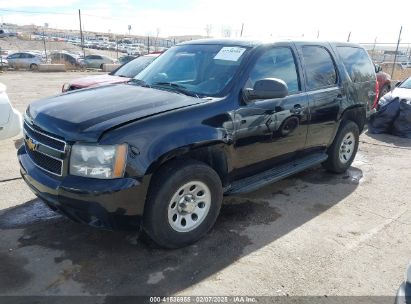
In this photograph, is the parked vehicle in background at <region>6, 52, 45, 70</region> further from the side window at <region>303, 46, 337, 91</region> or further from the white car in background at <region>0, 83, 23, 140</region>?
the side window at <region>303, 46, 337, 91</region>

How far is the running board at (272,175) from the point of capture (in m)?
3.99

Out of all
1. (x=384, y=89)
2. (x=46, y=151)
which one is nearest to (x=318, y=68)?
(x=46, y=151)

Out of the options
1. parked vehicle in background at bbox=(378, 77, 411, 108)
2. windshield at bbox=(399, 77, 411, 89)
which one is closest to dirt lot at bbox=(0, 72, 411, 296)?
parked vehicle in background at bbox=(378, 77, 411, 108)

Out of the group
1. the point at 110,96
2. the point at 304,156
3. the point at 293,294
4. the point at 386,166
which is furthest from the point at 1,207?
the point at 386,166

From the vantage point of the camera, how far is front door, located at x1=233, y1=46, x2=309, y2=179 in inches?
152

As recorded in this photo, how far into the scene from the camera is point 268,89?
370 centimetres

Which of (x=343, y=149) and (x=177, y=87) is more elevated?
(x=177, y=87)

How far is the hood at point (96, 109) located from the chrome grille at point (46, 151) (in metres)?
0.08

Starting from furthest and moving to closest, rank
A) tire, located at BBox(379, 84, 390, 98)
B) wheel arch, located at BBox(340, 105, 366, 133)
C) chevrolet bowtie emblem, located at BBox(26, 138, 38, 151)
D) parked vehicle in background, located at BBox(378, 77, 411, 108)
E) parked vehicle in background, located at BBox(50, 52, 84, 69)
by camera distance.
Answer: parked vehicle in background, located at BBox(50, 52, 84, 69) < tire, located at BBox(379, 84, 390, 98) < parked vehicle in background, located at BBox(378, 77, 411, 108) < wheel arch, located at BBox(340, 105, 366, 133) < chevrolet bowtie emblem, located at BBox(26, 138, 38, 151)

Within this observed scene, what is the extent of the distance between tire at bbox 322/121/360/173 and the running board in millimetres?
340

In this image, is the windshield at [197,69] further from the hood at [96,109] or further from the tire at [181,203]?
the tire at [181,203]

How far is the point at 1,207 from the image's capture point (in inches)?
170

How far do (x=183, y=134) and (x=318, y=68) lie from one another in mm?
2447

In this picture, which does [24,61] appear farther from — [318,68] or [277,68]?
[277,68]
